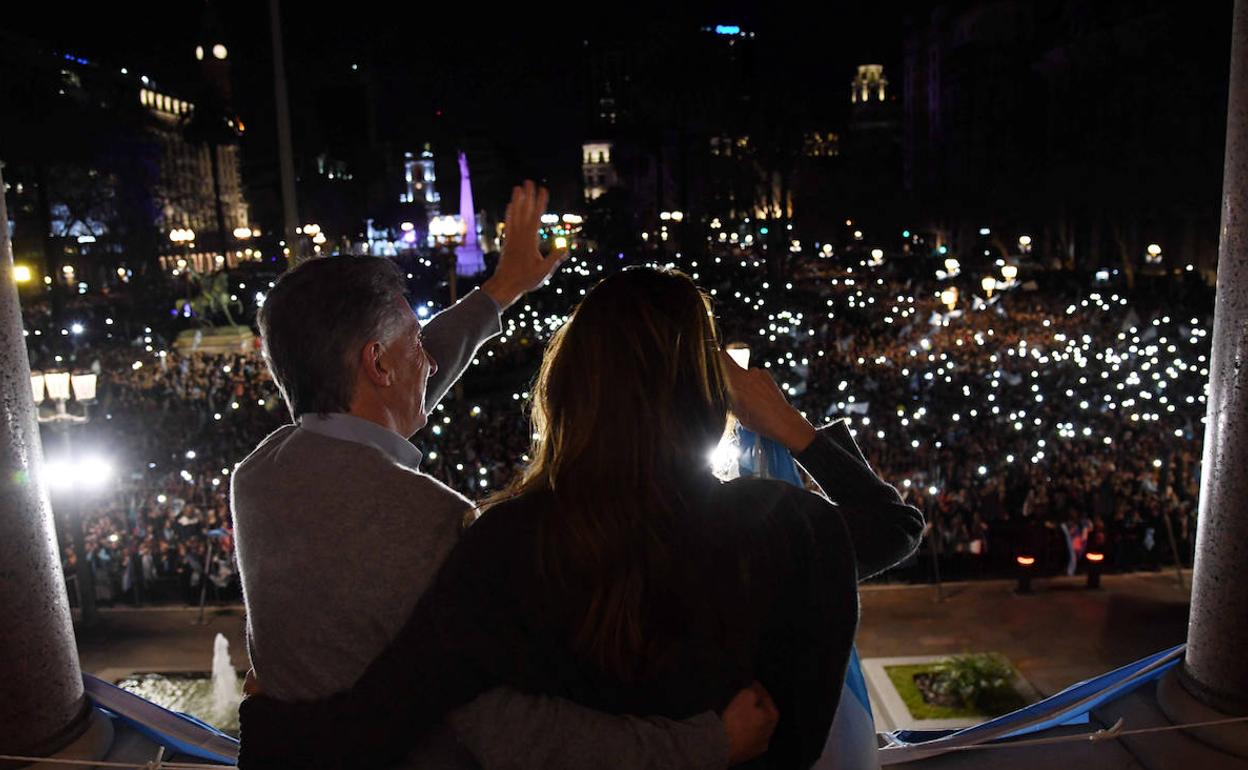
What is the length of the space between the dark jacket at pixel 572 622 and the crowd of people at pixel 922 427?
28.0 feet

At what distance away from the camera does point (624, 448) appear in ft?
5.45

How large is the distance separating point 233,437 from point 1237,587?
17.5 metres

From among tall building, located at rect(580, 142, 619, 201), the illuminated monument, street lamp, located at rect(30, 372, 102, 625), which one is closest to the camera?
street lamp, located at rect(30, 372, 102, 625)

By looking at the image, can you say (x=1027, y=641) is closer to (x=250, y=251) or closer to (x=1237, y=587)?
(x=1237, y=587)

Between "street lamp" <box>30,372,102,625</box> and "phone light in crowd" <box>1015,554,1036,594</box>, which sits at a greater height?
"street lamp" <box>30,372,102,625</box>

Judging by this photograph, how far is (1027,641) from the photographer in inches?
444

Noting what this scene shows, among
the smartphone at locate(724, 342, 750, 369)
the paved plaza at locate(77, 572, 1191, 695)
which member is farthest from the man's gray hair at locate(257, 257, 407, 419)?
the paved plaza at locate(77, 572, 1191, 695)

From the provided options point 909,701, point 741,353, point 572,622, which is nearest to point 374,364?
point 572,622

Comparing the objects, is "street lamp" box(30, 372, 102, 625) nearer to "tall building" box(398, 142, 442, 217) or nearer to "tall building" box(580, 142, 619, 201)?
"tall building" box(398, 142, 442, 217)

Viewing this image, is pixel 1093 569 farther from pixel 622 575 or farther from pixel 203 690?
pixel 622 575

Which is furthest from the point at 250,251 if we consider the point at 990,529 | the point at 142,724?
the point at 142,724

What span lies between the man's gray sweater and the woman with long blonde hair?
0.04 m

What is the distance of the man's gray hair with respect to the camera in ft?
6.11

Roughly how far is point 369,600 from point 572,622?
0.36 metres
